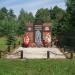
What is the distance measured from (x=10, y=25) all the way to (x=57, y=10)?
41707 millimetres

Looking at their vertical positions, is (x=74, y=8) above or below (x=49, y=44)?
above

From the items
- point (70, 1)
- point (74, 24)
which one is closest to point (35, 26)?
point (74, 24)

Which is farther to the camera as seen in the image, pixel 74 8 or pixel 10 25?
pixel 10 25

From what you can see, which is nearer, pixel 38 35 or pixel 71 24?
pixel 38 35

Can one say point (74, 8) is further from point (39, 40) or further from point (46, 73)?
point (46, 73)

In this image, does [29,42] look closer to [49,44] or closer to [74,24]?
[49,44]

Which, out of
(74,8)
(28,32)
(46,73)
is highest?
(74,8)

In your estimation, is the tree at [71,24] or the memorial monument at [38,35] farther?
the tree at [71,24]

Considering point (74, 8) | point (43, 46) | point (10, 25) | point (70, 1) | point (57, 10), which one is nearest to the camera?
point (43, 46)

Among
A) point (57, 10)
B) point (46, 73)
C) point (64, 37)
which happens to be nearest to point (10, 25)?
point (64, 37)

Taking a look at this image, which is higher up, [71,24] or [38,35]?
[71,24]

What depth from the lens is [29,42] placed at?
138 ft

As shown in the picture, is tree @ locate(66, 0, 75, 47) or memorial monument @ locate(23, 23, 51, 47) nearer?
A: memorial monument @ locate(23, 23, 51, 47)

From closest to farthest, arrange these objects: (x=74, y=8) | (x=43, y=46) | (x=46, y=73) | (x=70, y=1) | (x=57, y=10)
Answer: (x=46, y=73) < (x=43, y=46) < (x=74, y=8) < (x=70, y=1) < (x=57, y=10)
